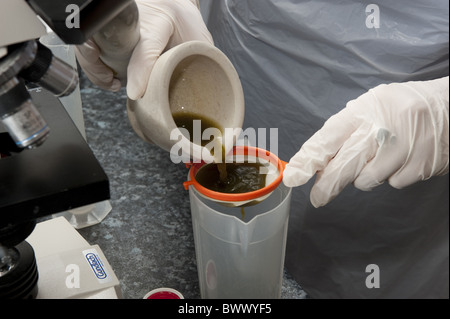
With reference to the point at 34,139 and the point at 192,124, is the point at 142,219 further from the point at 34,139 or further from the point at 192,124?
the point at 34,139

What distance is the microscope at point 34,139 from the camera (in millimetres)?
577

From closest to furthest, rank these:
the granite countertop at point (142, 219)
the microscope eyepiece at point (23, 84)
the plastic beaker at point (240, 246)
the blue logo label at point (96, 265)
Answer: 1. the microscope eyepiece at point (23, 84)
2. the blue logo label at point (96, 265)
3. the plastic beaker at point (240, 246)
4. the granite countertop at point (142, 219)

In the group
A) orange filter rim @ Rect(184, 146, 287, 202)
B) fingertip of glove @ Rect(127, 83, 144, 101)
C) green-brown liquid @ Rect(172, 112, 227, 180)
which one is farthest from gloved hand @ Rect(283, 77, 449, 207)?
fingertip of glove @ Rect(127, 83, 144, 101)

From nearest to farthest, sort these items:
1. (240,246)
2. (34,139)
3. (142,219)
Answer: (34,139), (240,246), (142,219)

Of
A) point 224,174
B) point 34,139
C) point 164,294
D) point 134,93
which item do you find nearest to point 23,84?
point 34,139

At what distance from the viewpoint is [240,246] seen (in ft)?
3.19

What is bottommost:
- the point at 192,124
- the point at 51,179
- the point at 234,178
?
the point at 234,178

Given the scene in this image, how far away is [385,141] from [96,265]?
0.59 meters

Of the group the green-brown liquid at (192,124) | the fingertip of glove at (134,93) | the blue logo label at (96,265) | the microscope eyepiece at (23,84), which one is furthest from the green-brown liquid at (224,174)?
the microscope eyepiece at (23,84)

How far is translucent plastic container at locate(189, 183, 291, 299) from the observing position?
37.4 inches

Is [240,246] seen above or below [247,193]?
below

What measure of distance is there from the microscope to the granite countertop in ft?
1.45

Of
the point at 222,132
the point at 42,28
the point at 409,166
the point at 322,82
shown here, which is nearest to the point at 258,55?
the point at 322,82

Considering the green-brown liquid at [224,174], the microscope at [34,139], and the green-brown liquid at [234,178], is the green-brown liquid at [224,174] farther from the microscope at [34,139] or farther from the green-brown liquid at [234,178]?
the microscope at [34,139]
